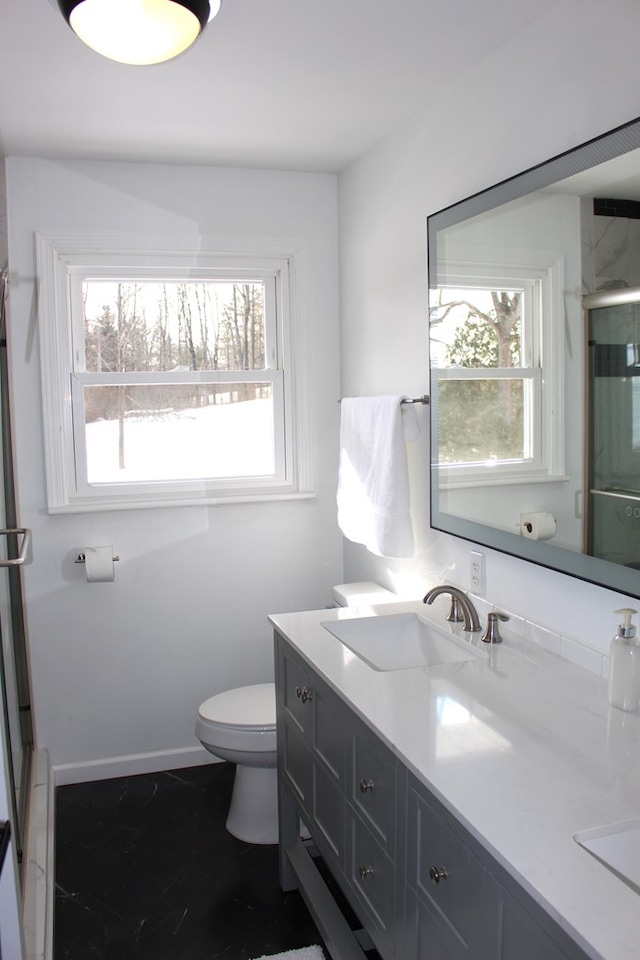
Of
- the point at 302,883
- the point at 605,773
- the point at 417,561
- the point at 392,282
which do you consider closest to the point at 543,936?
Result: the point at 605,773

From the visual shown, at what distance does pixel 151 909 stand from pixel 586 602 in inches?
Answer: 61.5

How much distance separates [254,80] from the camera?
85.5 inches

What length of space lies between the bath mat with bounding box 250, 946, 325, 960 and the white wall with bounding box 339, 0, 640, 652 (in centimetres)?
106

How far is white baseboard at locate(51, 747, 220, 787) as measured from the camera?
9.92ft

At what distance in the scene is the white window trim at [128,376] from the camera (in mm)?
2883

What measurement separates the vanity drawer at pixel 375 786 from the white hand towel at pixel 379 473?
86cm

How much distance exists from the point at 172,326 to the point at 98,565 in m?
0.97

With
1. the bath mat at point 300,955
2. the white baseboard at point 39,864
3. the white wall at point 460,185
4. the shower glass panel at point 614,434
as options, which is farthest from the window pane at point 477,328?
the white baseboard at point 39,864

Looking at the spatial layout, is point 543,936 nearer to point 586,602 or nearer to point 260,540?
point 586,602

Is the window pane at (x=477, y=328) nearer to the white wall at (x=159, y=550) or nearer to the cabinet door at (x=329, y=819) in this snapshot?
the white wall at (x=159, y=550)

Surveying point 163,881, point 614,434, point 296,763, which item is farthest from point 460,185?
point 163,881

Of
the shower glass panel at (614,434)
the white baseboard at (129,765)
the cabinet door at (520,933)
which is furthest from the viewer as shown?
the white baseboard at (129,765)

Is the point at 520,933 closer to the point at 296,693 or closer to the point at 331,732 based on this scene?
the point at 331,732

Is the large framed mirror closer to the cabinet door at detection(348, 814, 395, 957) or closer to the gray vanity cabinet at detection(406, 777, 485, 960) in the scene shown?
the gray vanity cabinet at detection(406, 777, 485, 960)
